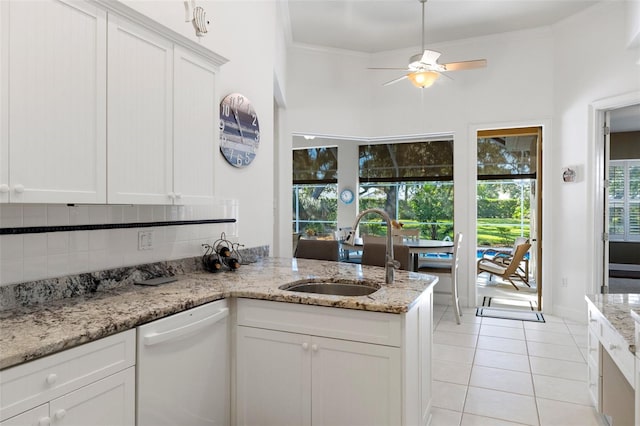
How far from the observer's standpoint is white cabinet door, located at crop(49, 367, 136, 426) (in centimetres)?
128

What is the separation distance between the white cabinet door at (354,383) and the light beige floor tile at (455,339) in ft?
7.51

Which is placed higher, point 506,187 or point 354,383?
point 506,187

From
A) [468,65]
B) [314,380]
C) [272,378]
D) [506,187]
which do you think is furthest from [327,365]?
[506,187]

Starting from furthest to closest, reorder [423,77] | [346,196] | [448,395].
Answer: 1. [346,196]
2. [423,77]
3. [448,395]

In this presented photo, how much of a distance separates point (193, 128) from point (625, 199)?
334 inches

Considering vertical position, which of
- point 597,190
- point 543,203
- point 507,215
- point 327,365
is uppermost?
point 597,190

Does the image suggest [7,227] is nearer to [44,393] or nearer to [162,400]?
[44,393]

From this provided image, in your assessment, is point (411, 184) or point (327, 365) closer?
point (327, 365)

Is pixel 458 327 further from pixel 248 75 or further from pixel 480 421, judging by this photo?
pixel 248 75

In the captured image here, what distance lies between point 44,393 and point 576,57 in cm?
552

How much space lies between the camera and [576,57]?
4488 millimetres

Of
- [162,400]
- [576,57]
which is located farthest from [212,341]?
[576,57]

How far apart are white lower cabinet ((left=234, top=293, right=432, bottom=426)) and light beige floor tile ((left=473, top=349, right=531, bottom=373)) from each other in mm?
1488

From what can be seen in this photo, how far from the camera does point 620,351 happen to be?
72.3 inches
